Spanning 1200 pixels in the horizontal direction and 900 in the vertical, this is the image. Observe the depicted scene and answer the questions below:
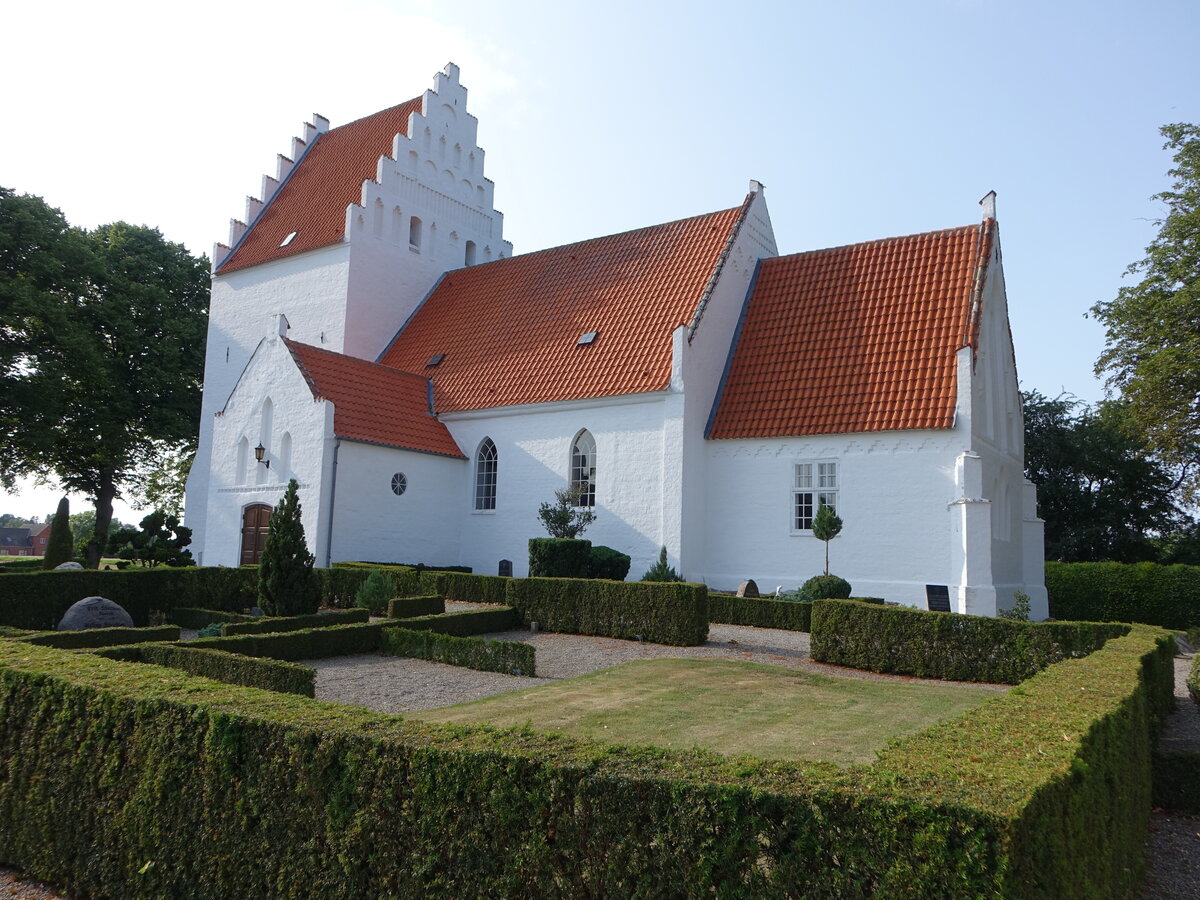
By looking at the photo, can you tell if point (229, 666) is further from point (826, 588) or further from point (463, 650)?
point (826, 588)

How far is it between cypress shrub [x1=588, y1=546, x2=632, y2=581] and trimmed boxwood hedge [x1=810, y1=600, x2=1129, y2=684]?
6.30m

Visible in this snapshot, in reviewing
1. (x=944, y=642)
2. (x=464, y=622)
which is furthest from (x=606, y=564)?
(x=944, y=642)

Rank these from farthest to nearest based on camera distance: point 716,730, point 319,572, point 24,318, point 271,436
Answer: point 24,318, point 271,436, point 319,572, point 716,730

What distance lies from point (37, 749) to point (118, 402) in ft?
101

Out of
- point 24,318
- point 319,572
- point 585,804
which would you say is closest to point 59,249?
point 24,318

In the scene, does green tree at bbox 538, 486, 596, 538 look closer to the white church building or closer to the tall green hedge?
the white church building

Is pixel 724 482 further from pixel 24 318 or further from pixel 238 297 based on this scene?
pixel 24 318

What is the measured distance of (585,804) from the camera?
3.61 m

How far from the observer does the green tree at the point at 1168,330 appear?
22.7m

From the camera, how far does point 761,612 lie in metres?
15.2

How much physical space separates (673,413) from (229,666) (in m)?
11.9

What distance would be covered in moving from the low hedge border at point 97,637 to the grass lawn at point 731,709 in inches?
206

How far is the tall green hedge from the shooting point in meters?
22.7

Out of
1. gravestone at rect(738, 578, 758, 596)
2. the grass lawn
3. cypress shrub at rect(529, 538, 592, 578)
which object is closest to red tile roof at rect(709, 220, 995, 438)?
gravestone at rect(738, 578, 758, 596)
